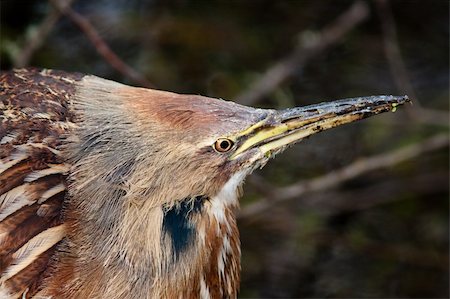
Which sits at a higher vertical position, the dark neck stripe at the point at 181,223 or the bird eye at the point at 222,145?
the bird eye at the point at 222,145

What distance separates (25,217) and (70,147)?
0.69 feet

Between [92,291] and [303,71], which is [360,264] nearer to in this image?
[303,71]

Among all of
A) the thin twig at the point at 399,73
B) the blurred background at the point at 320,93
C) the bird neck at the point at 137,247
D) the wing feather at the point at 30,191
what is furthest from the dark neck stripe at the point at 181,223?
the thin twig at the point at 399,73

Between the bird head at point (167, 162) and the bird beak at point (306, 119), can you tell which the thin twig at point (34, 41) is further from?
the bird beak at point (306, 119)

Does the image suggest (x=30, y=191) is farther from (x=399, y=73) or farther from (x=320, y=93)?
(x=320, y=93)

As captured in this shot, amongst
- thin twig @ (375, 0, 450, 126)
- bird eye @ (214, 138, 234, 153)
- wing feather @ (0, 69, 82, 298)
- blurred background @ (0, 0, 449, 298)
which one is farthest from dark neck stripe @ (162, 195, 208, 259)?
thin twig @ (375, 0, 450, 126)

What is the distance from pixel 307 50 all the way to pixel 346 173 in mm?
708

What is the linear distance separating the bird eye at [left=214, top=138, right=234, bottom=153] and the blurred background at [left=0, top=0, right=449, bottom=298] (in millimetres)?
1819

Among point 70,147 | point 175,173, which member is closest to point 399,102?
point 175,173

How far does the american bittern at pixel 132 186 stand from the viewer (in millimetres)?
2705

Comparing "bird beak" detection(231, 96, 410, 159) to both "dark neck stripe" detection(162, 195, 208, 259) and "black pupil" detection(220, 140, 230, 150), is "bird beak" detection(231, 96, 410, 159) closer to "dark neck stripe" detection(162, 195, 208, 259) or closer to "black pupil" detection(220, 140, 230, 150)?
"black pupil" detection(220, 140, 230, 150)

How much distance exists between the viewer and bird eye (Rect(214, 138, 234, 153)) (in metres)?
2.70

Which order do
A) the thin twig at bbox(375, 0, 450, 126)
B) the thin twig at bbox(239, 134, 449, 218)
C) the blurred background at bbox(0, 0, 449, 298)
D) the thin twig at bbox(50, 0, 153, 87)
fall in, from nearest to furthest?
the thin twig at bbox(50, 0, 153, 87)
the thin twig at bbox(239, 134, 449, 218)
the thin twig at bbox(375, 0, 450, 126)
the blurred background at bbox(0, 0, 449, 298)

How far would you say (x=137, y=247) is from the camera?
2.74m
